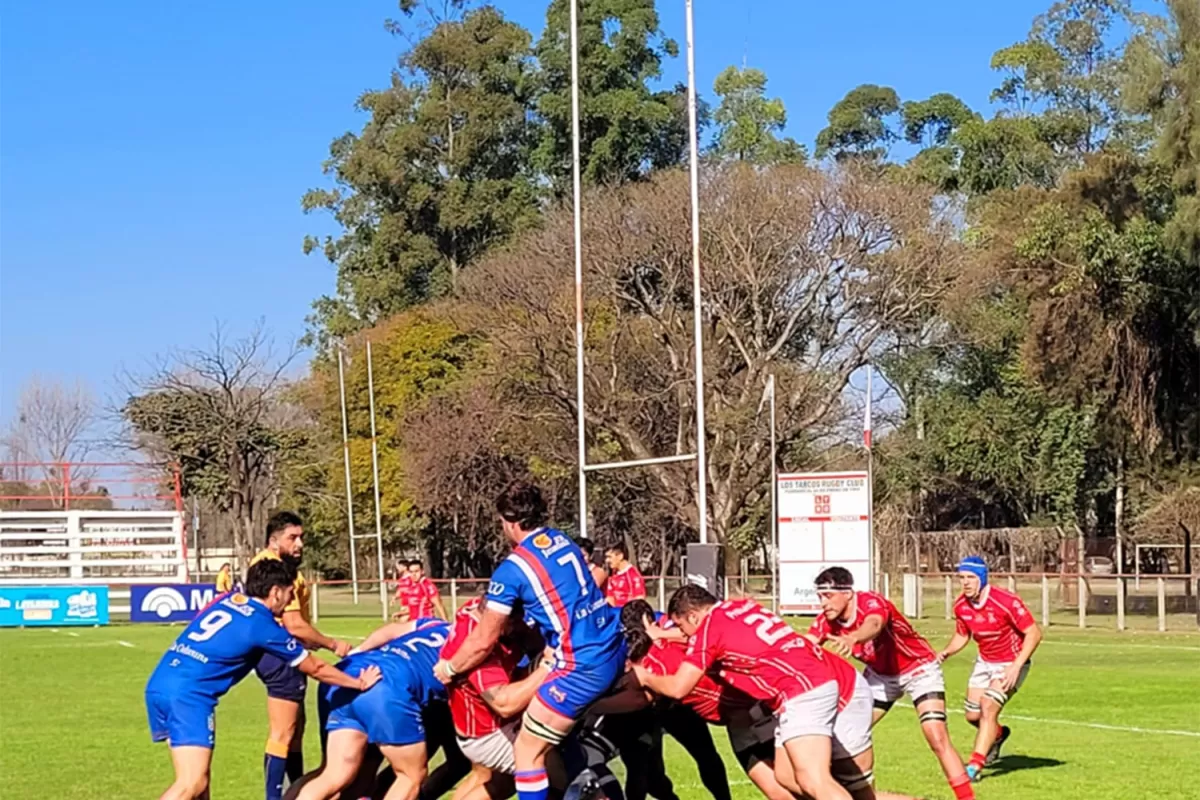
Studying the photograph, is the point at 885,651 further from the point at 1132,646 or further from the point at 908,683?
the point at 1132,646

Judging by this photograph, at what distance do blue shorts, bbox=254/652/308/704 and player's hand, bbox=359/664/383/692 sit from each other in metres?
1.76

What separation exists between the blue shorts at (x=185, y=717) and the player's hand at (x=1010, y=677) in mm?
7119

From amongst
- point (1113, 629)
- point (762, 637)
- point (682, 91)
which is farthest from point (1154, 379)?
point (762, 637)

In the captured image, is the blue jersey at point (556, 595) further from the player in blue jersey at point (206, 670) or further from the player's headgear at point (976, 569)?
the player's headgear at point (976, 569)

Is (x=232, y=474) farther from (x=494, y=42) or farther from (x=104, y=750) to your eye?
(x=104, y=750)

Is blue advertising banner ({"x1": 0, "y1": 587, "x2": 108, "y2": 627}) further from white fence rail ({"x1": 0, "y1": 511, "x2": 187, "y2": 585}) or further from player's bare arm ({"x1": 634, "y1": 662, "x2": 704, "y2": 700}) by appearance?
player's bare arm ({"x1": 634, "y1": 662, "x2": 704, "y2": 700})

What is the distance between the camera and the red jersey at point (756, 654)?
10047 millimetres

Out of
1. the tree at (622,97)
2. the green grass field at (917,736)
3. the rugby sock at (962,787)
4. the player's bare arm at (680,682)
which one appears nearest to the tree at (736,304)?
the tree at (622,97)

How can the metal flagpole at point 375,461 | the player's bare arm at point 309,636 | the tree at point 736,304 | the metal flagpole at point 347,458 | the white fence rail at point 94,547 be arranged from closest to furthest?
the player's bare arm at point 309,636 → the tree at point 736,304 → the white fence rail at point 94,547 → the metal flagpole at point 375,461 → the metal flagpole at point 347,458

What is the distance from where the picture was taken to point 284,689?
1210 cm

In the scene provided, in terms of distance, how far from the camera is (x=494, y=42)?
71500mm

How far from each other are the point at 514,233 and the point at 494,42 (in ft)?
31.0

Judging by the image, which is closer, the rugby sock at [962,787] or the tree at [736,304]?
the rugby sock at [962,787]

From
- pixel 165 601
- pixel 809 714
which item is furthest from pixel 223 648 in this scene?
pixel 165 601
